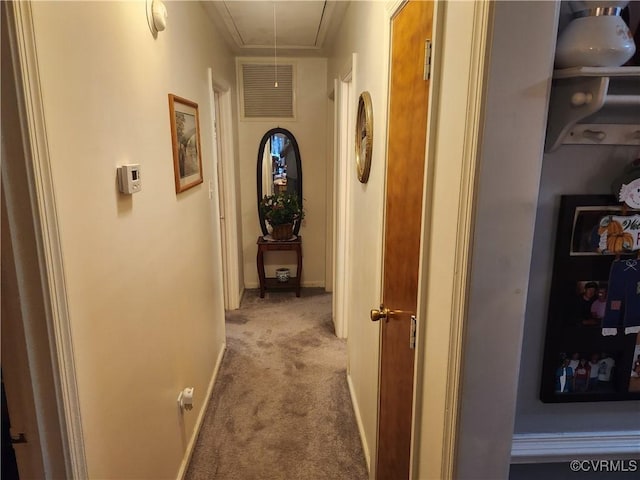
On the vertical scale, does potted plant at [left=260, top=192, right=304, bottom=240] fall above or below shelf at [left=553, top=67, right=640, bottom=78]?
below

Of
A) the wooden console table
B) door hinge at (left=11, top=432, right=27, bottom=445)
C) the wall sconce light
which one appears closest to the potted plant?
the wooden console table

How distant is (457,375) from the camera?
0.86m

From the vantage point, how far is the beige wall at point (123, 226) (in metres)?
1.00

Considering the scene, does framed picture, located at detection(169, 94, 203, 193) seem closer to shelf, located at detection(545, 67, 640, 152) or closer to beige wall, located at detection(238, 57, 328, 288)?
shelf, located at detection(545, 67, 640, 152)

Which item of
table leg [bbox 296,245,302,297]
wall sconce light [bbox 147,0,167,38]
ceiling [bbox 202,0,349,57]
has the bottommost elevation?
table leg [bbox 296,245,302,297]

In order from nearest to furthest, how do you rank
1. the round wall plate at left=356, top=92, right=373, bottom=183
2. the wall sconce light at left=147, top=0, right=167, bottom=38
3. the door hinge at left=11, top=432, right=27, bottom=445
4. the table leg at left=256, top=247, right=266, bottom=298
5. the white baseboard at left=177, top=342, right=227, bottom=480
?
the door hinge at left=11, top=432, right=27, bottom=445 → the wall sconce light at left=147, top=0, right=167, bottom=38 → the round wall plate at left=356, top=92, right=373, bottom=183 → the white baseboard at left=177, top=342, right=227, bottom=480 → the table leg at left=256, top=247, right=266, bottom=298

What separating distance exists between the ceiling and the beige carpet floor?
7.96ft

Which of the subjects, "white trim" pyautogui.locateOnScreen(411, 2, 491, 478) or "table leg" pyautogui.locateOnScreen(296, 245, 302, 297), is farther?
"table leg" pyautogui.locateOnScreen(296, 245, 302, 297)

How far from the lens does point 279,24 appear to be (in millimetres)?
3088

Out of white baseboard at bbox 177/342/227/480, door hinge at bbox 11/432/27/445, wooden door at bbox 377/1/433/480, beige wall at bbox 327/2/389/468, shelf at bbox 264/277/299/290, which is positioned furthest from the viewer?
shelf at bbox 264/277/299/290

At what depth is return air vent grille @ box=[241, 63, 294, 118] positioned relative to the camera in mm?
4086

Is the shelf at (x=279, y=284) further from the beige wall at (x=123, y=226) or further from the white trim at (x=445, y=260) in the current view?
the white trim at (x=445, y=260)

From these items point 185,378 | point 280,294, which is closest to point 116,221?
point 185,378

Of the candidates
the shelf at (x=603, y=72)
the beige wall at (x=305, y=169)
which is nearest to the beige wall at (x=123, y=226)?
the shelf at (x=603, y=72)
